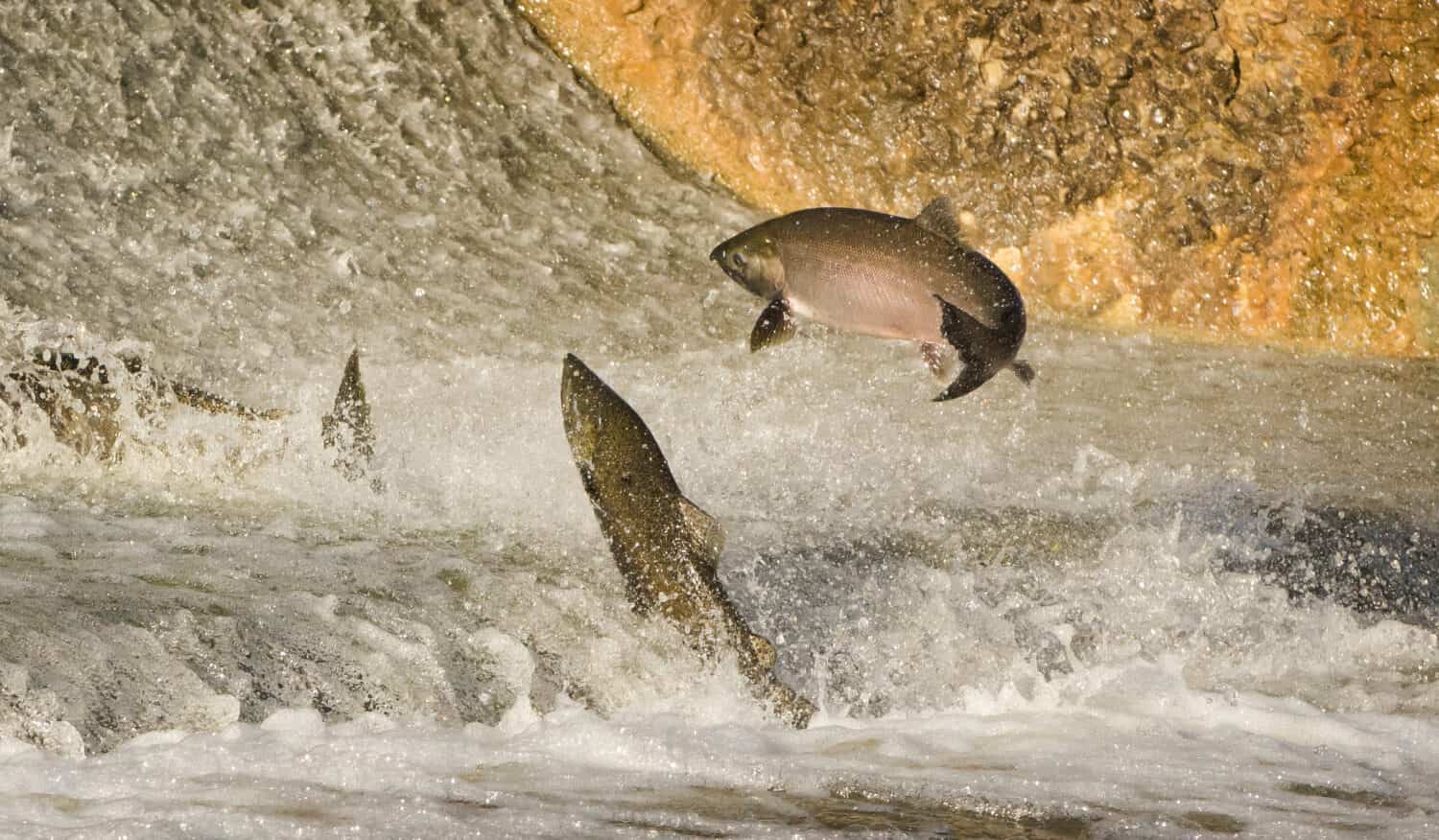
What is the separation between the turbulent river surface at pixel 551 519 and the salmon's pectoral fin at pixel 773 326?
0.48 metres

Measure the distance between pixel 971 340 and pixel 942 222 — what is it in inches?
11.1

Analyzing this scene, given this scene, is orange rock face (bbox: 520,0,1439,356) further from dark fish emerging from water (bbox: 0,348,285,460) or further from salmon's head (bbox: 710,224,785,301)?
dark fish emerging from water (bbox: 0,348,285,460)

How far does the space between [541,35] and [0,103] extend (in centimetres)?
173

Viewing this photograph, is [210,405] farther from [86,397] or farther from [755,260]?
[755,260]

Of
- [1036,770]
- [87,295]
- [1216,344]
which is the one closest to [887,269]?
[1036,770]

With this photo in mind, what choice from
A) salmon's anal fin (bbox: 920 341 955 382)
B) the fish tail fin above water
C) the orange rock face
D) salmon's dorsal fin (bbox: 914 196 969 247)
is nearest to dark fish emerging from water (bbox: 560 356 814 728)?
salmon's dorsal fin (bbox: 914 196 969 247)

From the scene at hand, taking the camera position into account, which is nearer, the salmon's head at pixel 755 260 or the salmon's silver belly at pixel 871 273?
the salmon's silver belly at pixel 871 273

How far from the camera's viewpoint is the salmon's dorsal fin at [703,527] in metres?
2.71

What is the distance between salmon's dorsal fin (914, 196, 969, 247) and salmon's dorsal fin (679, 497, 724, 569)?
1.03 meters

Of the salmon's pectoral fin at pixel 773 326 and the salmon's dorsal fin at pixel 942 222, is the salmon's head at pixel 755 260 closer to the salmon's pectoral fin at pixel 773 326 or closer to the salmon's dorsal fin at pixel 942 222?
the salmon's pectoral fin at pixel 773 326

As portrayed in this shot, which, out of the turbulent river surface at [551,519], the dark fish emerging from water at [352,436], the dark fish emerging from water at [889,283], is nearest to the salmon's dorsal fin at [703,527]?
the turbulent river surface at [551,519]

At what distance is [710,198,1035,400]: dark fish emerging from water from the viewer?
11.0 feet

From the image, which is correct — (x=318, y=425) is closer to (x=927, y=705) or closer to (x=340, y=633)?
(x=340, y=633)

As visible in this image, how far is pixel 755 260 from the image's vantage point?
3.64 meters
